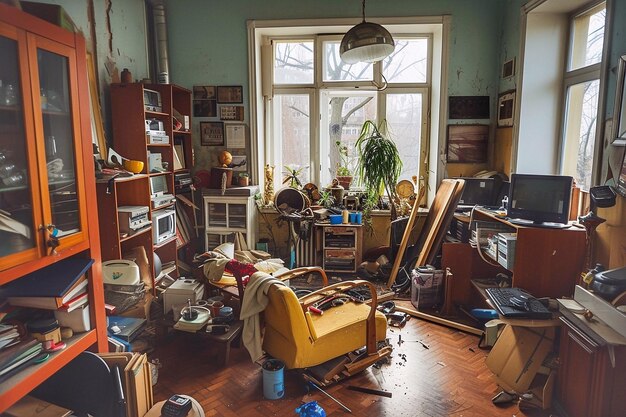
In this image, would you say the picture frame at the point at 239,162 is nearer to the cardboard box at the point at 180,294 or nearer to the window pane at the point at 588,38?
the cardboard box at the point at 180,294

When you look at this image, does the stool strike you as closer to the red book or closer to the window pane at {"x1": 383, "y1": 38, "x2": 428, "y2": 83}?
the red book

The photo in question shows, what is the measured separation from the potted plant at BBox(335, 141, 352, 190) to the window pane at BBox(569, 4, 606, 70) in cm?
259

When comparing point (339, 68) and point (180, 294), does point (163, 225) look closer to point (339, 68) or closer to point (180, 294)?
point (180, 294)

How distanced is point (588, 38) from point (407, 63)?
2038 millimetres

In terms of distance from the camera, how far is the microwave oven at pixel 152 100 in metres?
3.99

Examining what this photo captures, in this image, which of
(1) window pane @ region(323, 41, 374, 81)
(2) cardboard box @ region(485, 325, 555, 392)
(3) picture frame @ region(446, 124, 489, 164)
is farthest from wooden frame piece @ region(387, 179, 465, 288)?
(1) window pane @ region(323, 41, 374, 81)

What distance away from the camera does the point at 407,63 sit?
5207 millimetres

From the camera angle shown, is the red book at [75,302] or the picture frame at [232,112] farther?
the picture frame at [232,112]

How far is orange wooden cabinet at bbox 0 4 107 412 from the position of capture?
1660 mm

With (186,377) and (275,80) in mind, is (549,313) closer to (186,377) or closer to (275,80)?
(186,377)

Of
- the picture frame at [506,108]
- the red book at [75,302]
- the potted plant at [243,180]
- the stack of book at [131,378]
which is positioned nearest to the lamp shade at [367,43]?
the picture frame at [506,108]

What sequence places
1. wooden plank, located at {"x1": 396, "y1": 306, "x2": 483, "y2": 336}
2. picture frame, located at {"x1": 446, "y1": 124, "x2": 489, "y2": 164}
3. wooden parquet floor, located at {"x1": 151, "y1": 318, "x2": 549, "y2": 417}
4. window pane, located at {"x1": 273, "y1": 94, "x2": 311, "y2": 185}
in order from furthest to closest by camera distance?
window pane, located at {"x1": 273, "y1": 94, "x2": 311, "y2": 185}
picture frame, located at {"x1": 446, "y1": 124, "x2": 489, "y2": 164}
wooden plank, located at {"x1": 396, "y1": 306, "x2": 483, "y2": 336}
wooden parquet floor, located at {"x1": 151, "y1": 318, "x2": 549, "y2": 417}

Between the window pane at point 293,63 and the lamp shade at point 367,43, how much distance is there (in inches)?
65.0

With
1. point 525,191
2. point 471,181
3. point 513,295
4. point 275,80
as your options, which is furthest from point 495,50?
point 513,295
